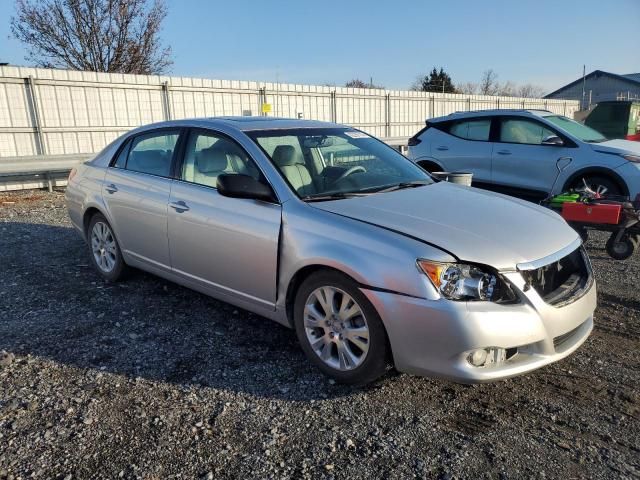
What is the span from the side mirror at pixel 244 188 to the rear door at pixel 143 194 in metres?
1.00

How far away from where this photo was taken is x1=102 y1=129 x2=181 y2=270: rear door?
452cm

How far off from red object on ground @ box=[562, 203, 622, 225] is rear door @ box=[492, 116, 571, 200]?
227 cm

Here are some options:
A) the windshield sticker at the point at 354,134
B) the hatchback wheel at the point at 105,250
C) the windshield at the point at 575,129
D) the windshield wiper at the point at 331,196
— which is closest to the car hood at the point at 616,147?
the windshield at the point at 575,129

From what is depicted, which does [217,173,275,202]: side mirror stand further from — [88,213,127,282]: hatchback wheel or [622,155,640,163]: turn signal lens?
[622,155,640,163]: turn signal lens

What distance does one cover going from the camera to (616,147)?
7699mm

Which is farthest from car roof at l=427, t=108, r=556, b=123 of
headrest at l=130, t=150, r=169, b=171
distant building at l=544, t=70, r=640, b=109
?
distant building at l=544, t=70, r=640, b=109

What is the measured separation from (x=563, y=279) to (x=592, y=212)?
3.08m

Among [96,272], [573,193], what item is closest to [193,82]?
[96,272]

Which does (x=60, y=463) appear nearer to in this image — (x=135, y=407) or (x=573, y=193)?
(x=135, y=407)

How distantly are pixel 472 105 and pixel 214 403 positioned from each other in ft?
71.3

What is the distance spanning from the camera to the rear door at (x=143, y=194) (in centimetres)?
452

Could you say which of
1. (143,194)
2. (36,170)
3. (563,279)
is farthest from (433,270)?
(36,170)

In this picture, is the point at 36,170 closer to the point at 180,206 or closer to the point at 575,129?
the point at 180,206

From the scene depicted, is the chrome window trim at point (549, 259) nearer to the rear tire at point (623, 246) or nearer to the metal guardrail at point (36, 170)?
the rear tire at point (623, 246)
